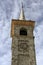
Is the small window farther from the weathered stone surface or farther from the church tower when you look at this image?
the weathered stone surface

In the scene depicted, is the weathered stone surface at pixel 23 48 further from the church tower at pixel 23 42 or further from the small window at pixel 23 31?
the small window at pixel 23 31

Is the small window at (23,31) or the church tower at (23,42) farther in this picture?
the small window at (23,31)

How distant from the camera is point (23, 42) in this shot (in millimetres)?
23984

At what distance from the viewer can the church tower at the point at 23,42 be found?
2238cm

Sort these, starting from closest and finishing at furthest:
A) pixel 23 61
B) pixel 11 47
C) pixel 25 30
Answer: pixel 23 61 → pixel 11 47 → pixel 25 30

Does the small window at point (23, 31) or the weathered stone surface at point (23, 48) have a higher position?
the small window at point (23, 31)

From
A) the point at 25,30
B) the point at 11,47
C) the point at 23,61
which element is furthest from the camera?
the point at 25,30

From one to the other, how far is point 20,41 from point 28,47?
3.78 feet

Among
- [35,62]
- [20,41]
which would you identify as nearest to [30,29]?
[20,41]

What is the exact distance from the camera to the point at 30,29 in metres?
25.5

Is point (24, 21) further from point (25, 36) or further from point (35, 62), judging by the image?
point (35, 62)

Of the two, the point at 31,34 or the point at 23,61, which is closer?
the point at 23,61

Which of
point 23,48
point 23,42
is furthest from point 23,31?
point 23,48

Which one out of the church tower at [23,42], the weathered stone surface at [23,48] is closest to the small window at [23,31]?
the church tower at [23,42]
